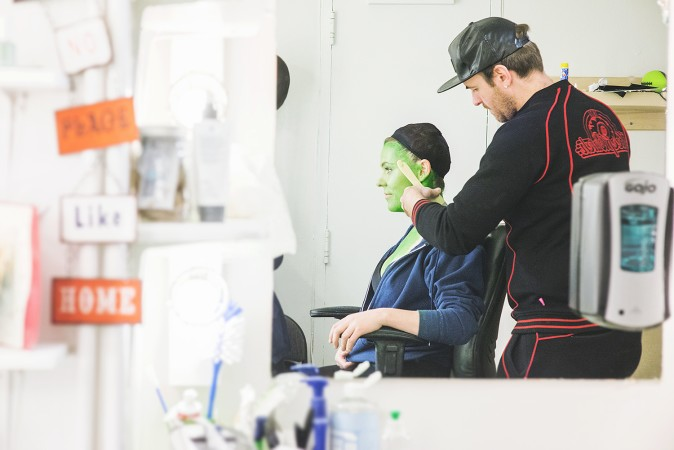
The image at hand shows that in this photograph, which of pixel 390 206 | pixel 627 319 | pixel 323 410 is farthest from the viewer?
pixel 390 206

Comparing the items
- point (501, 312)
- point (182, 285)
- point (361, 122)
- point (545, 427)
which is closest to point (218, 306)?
point (182, 285)

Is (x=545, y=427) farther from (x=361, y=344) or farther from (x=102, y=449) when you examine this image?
(x=102, y=449)

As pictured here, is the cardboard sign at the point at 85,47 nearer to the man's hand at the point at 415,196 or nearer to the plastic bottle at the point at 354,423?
the man's hand at the point at 415,196

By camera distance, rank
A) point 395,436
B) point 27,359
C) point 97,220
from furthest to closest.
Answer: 1. point 395,436
2. point 97,220
3. point 27,359

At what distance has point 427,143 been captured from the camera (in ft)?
5.02

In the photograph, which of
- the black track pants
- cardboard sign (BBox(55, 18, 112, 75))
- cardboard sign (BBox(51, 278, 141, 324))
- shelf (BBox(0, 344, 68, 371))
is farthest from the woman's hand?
cardboard sign (BBox(55, 18, 112, 75))

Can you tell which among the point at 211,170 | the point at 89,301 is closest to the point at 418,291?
the point at 211,170

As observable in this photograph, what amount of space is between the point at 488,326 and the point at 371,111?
0.48 meters

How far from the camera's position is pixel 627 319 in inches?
55.9

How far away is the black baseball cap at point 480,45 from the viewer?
4.99 ft

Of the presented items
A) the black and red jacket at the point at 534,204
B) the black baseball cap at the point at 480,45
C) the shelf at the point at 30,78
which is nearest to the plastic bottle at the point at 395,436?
the black and red jacket at the point at 534,204

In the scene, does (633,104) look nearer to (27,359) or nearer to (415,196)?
(415,196)

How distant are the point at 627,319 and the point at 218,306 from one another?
0.76 m

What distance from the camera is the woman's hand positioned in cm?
151
